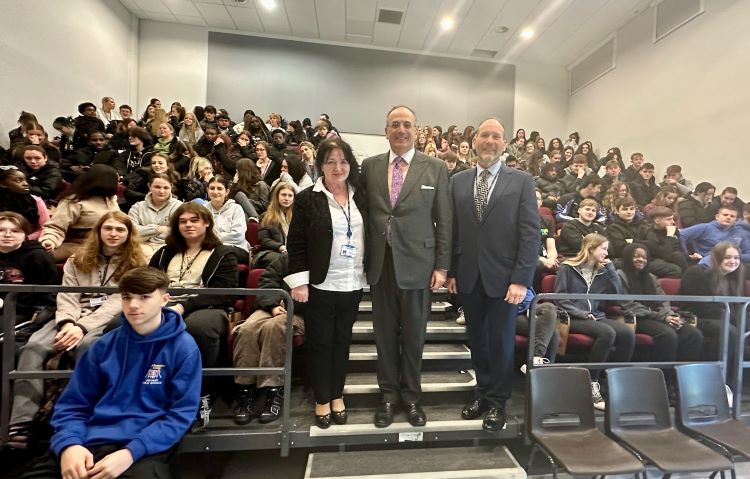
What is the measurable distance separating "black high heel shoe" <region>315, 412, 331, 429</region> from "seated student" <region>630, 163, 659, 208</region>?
5896 millimetres

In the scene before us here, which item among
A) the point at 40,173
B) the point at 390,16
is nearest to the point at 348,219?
the point at 40,173

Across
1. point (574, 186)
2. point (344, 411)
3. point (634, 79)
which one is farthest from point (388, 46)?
point (344, 411)

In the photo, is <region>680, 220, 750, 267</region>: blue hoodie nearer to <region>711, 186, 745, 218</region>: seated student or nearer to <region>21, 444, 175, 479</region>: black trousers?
<region>711, 186, 745, 218</region>: seated student

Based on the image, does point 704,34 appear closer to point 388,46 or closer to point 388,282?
point 388,46

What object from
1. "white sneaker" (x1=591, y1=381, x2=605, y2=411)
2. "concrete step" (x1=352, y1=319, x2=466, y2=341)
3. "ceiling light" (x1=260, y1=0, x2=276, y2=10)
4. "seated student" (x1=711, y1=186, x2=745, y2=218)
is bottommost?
"white sneaker" (x1=591, y1=381, x2=605, y2=411)

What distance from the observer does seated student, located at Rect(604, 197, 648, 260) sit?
3.62m

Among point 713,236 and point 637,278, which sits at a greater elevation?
point 713,236

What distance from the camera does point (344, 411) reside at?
196 cm

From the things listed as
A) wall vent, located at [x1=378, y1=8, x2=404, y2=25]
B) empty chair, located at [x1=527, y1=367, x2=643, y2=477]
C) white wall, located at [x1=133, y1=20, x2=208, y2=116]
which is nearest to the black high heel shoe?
empty chair, located at [x1=527, y1=367, x2=643, y2=477]

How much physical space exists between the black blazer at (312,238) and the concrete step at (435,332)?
2.94ft

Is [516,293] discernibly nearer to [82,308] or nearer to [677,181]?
[82,308]

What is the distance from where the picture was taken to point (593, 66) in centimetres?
861

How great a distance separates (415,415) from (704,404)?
5.49 ft

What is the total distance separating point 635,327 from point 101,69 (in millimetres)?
9588
